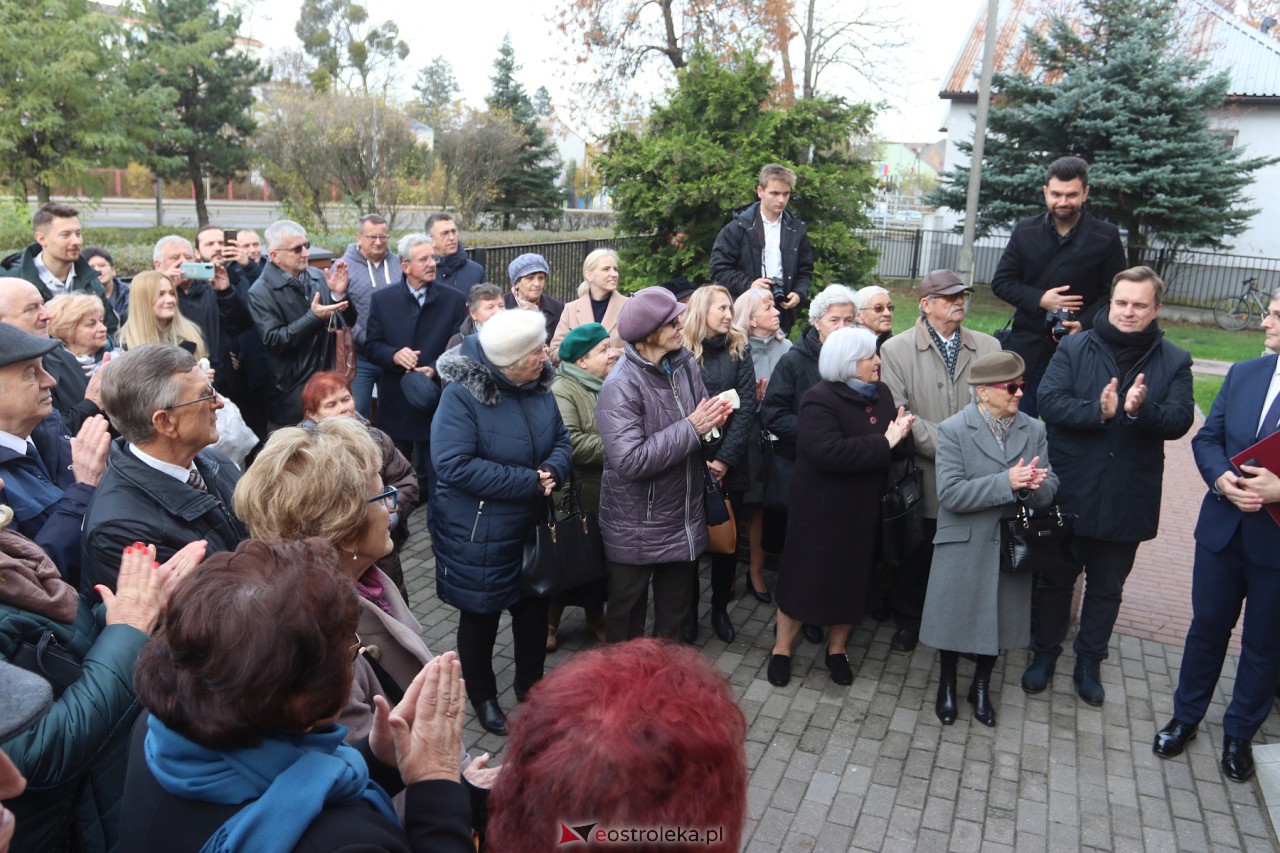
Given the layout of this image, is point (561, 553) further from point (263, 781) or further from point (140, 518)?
point (263, 781)

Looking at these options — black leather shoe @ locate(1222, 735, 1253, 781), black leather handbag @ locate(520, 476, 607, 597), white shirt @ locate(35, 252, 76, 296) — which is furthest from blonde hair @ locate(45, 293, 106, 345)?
black leather shoe @ locate(1222, 735, 1253, 781)

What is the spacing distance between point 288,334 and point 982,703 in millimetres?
5015

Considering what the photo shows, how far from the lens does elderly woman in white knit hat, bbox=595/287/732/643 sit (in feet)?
13.9

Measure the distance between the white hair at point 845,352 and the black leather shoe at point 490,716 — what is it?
2286mm

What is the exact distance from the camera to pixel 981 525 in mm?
4477

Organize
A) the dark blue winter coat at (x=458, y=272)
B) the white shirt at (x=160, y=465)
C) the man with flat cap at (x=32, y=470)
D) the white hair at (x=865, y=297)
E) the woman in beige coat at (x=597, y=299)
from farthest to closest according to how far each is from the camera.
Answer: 1. the dark blue winter coat at (x=458, y=272)
2. the woman in beige coat at (x=597, y=299)
3. the white hair at (x=865, y=297)
4. the man with flat cap at (x=32, y=470)
5. the white shirt at (x=160, y=465)

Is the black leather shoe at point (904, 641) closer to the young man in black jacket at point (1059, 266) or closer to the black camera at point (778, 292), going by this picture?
the young man in black jacket at point (1059, 266)

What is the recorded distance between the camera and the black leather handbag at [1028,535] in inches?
174

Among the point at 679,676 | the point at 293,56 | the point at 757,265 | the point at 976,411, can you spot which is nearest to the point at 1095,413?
the point at 976,411

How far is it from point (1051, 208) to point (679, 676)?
535 cm

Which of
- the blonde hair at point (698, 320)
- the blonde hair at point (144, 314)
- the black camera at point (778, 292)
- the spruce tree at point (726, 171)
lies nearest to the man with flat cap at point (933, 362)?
the blonde hair at point (698, 320)

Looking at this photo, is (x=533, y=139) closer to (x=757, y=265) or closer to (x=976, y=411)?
(x=757, y=265)

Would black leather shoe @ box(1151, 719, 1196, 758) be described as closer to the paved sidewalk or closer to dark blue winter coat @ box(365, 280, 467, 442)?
the paved sidewalk

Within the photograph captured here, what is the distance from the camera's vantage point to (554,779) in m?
1.40
